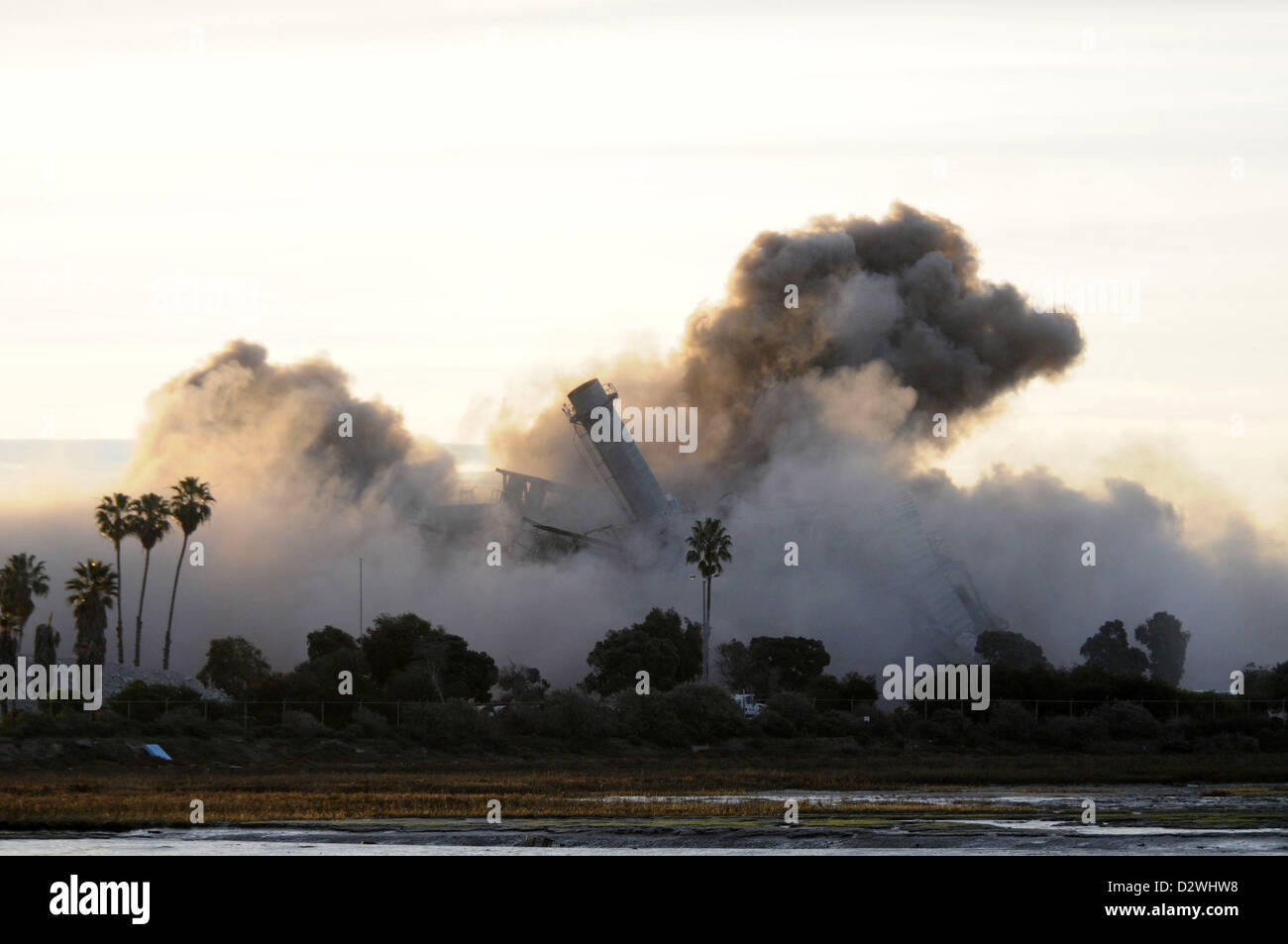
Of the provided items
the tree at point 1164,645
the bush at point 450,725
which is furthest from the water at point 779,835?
the tree at point 1164,645

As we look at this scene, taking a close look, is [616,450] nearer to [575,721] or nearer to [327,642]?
[327,642]

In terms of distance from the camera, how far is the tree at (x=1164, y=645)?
150 metres

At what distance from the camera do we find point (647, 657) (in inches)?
4473

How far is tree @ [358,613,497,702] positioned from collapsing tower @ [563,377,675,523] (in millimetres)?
36179

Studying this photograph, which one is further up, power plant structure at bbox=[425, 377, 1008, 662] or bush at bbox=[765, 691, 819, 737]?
power plant structure at bbox=[425, 377, 1008, 662]

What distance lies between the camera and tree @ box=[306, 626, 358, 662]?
114781 millimetres

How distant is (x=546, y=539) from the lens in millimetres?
148000

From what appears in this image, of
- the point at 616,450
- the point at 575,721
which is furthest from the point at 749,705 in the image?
the point at 616,450

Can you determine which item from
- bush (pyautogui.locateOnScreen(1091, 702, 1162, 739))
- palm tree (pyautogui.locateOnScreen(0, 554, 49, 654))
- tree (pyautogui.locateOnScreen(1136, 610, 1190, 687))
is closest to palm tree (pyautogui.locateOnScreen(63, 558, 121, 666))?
palm tree (pyautogui.locateOnScreen(0, 554, 49, 654))

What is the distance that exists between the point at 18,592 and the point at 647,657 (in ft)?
139

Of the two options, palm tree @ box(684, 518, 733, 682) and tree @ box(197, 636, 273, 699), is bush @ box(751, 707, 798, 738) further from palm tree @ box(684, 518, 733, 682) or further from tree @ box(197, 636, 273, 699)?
tree @ box(197, 636, 273, 699)

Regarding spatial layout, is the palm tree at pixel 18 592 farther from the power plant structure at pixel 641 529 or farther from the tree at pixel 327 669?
the power plant structure at pixel 641 529

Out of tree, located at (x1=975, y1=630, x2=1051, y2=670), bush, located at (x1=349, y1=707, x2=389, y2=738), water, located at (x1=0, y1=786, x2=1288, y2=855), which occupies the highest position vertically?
tree, located at (x1=975, y1=630, x2=1051, y2=670)
